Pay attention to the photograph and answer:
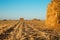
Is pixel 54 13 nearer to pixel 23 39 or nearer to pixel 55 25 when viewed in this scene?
pixel 55 25

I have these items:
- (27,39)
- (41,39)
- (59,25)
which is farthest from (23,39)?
(59,25)

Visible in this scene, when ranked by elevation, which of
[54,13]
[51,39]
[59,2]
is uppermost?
[59,2]

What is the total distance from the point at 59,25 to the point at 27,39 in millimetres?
15884

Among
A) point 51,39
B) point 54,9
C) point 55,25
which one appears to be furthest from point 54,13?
point 51,39

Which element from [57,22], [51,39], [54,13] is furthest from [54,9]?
[51,39]

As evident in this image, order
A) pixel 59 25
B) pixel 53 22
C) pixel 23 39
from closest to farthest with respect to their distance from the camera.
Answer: pixel 23 39 < pixel 59 25 < pixel 53 22

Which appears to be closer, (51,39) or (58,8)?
(51,39)

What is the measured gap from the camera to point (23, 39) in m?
13.4

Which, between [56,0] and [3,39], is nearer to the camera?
[3,39]

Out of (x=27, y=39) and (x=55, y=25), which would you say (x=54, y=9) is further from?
(x=27, y=39)

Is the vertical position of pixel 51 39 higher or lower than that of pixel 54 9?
lower

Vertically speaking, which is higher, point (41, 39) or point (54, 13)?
point (54, 13)

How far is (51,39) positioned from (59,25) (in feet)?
49.1

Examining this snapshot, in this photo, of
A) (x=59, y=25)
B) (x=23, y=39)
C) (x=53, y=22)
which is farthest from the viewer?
(x=53, y=22)
